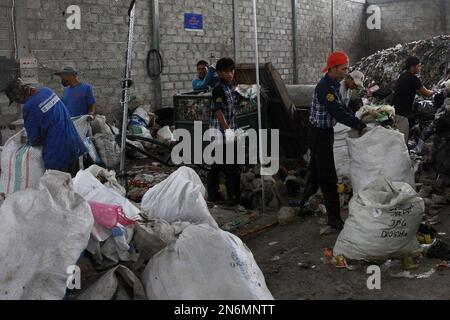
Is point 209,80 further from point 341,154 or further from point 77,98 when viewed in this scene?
point 341,154

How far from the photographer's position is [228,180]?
5.36 m

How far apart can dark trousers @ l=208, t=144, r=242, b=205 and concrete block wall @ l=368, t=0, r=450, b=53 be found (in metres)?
14.7

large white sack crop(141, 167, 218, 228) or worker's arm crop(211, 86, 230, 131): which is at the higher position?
worker's arm crop(211, 86, 230, 131)

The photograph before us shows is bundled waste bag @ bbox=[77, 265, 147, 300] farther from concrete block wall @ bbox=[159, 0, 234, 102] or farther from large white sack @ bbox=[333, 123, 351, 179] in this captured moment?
concrete block wall @ bbox=[159, 0, 234, 102]

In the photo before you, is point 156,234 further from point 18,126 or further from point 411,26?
point 411,26

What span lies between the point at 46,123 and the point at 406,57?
10991 mm

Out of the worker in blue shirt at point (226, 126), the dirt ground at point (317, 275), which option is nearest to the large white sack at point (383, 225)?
the dirt ground at point (317, 275)

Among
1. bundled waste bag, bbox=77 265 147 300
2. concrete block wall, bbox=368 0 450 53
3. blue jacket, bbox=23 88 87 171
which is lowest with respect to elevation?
bundled waste bag, bbox=77 265 147 300

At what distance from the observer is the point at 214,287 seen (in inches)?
104

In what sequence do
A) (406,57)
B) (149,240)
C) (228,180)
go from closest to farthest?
(149,240) < (228,180) < (406,57)

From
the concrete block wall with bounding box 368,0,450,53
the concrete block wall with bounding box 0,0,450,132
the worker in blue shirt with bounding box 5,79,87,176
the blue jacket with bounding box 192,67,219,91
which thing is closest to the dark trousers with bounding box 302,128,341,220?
the worker in blue shirt with bounding box 5,79,87,176

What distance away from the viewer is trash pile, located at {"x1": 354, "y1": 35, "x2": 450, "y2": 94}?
40.0 ft

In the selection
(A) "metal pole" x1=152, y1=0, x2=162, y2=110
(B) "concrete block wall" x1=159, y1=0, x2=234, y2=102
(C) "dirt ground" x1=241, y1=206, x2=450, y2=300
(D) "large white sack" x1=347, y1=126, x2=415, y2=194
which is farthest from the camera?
(B) "concrete block wall" x1=159, y1=0, x2=234, y2=102

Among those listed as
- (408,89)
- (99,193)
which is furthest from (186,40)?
(99,193)
